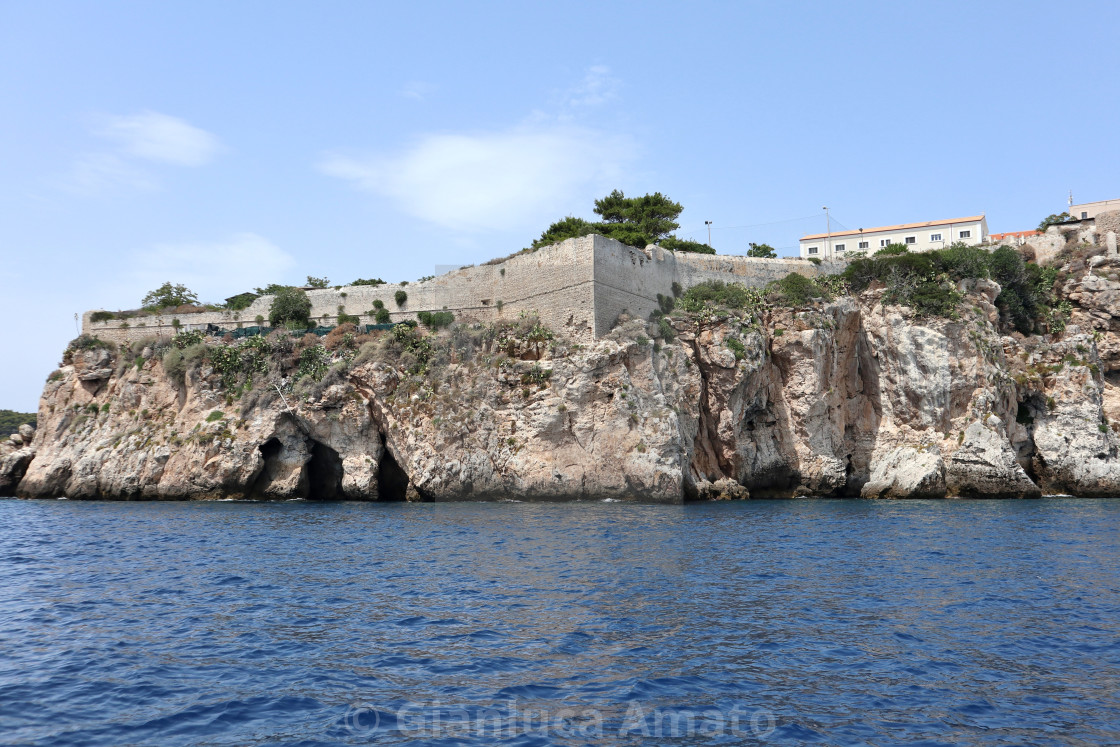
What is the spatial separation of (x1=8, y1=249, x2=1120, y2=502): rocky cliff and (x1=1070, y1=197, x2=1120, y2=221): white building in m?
11.8

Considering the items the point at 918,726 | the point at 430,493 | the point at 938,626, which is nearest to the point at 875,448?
the point at 430,493

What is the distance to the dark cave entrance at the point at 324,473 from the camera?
1390 inches

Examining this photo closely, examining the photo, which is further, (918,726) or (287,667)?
(287,667)

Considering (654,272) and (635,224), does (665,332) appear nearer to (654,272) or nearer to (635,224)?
(654,272)

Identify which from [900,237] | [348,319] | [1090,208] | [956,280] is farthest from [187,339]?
[1090,208]

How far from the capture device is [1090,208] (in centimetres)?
4703

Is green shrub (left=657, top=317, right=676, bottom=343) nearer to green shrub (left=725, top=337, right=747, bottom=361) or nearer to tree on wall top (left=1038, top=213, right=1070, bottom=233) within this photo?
green shrub (left=725, top=337, right=747, bottom=361)

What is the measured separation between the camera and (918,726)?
7137 mm

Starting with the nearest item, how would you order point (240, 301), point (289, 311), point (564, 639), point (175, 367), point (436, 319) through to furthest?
point (564, 639) < point (175, 367) < point (436, 319) < point (289, 311) < point (240, 301)

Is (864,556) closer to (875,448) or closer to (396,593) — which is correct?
(396,593)

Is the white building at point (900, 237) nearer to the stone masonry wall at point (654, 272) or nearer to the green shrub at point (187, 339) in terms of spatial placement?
the stone masonry wall at point (654, 272)

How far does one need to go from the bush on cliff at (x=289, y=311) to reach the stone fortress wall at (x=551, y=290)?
0.74 m

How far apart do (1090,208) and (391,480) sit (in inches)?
1682

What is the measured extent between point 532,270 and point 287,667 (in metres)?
27.0
